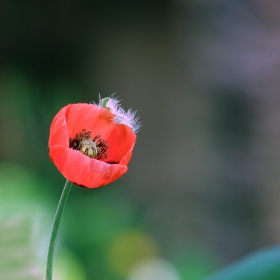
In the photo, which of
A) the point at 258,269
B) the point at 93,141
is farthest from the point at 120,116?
the point at 258,269

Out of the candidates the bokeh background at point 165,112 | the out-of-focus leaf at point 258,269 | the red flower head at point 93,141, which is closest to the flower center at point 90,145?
the red flower head at point 93,141

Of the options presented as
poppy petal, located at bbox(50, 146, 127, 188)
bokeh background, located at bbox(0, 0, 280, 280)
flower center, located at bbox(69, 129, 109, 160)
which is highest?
bokeh background, located at bbox(0, 0, 280, 280)

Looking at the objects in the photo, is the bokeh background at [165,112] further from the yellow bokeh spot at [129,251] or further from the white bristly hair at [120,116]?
the white bristly hair at [120,116]

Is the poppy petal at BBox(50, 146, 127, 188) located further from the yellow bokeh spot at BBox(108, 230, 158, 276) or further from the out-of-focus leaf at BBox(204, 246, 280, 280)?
the yellow bokeh spot at BBox(108, 230, 158, 276)

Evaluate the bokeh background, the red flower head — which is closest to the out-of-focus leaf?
the red flower head

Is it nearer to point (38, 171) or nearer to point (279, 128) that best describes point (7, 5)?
point (38, 171)

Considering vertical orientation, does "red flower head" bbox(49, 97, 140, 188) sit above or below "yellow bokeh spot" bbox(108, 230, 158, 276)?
below

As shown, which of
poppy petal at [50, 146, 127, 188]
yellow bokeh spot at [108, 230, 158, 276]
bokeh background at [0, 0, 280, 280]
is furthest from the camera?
bokeh background at [0, 0, 280, 280]

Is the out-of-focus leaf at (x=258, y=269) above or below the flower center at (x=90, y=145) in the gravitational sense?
below

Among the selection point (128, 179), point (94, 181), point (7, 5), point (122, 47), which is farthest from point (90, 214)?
point (94, 181)
